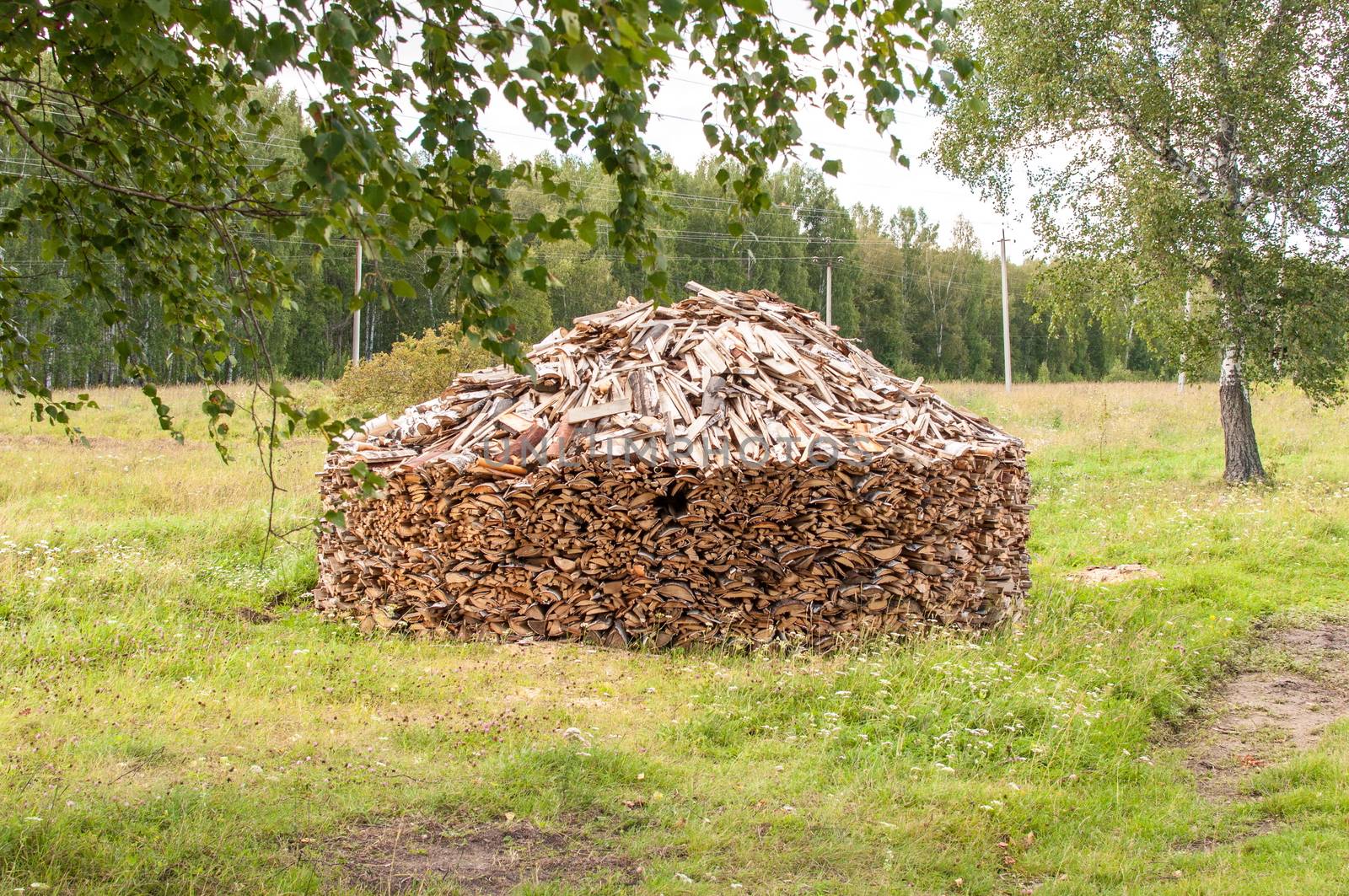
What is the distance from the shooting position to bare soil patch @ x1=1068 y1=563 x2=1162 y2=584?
10.7m

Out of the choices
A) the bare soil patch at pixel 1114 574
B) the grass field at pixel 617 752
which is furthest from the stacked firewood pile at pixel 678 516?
the bare soil patch at pixel 1114 574

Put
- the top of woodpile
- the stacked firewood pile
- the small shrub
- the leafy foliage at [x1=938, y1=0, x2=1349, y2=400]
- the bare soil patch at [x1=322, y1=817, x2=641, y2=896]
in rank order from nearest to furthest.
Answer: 1. the bare soil patch at [x1=322, y1=817, x2=641, y2=896]
2. the stacked firewood pile
3. the top of woodpile
4. the leafy foliage at [x1=938, y1=0, x2=1349, y2=400]
5. the small shrub

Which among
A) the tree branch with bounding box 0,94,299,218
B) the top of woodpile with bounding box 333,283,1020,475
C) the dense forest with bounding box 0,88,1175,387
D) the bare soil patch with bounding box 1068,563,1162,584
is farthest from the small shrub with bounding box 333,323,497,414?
the tree branch with bounding box 0,94,299,218

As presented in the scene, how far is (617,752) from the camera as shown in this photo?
5.61 m

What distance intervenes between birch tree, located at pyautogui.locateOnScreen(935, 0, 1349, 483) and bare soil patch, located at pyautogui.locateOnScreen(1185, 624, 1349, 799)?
673 cm

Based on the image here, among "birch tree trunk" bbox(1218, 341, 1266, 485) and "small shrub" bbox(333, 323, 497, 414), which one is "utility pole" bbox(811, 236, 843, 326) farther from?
"small shrub" bbox(333, 323, 497, 414)

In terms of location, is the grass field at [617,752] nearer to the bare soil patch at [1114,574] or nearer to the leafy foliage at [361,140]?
the bare soil patch at [1114,574]

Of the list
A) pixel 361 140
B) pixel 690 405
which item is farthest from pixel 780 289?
pixel 361 140

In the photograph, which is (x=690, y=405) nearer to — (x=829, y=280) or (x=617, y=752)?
(x=617, y=752)

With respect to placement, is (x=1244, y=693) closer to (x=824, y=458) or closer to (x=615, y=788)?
(x=824, y=458)

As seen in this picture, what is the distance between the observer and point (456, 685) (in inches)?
268

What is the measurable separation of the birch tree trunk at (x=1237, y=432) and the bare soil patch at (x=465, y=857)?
569 inches

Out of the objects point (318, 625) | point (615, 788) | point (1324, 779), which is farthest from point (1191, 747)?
point (318, 625)

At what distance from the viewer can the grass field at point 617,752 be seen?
14.5ft
